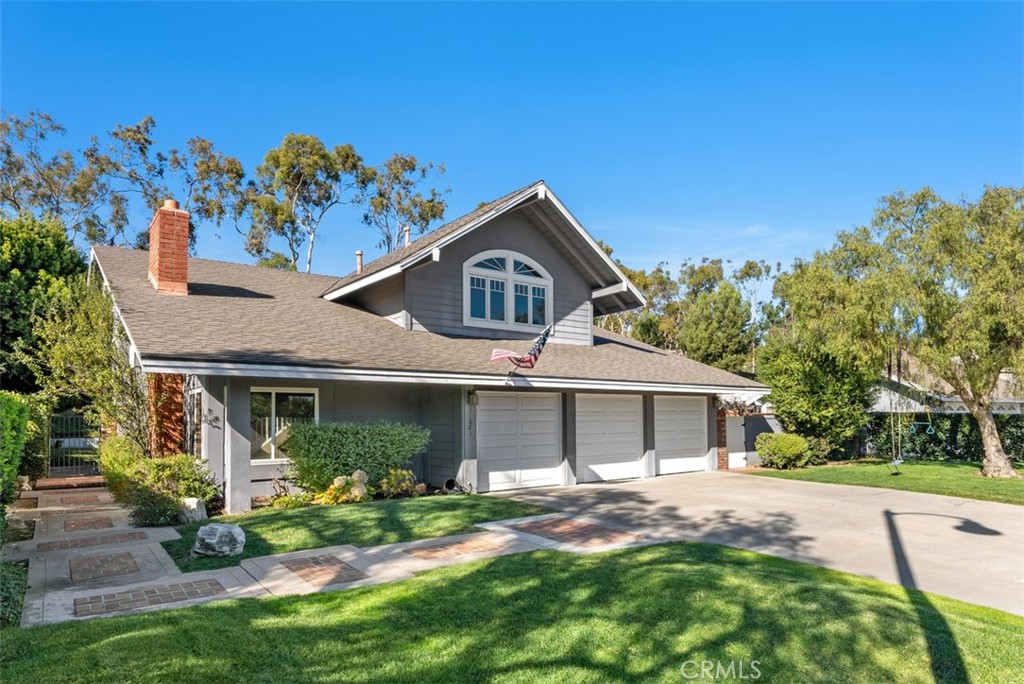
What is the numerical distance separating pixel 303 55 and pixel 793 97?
1316 centimetres

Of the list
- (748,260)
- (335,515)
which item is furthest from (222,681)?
(748,260)

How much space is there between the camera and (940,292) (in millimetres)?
16203

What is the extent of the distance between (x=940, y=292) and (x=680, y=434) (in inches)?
297

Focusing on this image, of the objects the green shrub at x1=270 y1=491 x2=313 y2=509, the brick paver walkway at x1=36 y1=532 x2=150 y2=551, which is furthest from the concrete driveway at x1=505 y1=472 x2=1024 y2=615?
the brick paver walkway at x1=36 y1=532 x2=150 y2=551

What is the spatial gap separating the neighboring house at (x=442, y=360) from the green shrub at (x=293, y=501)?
55cm

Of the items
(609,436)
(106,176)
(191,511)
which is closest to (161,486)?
(191,511)

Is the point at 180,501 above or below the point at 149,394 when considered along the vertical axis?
below

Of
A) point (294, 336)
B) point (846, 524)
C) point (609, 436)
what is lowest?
point (846, 524)

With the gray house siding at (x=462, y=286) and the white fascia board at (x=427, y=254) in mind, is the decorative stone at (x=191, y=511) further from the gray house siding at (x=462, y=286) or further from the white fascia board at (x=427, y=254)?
the white fascia board at (x=427, y=254)

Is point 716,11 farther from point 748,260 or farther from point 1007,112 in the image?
point 748,260

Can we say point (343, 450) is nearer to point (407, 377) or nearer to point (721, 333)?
point (407, 377)

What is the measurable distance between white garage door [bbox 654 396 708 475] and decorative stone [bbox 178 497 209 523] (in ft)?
37.3

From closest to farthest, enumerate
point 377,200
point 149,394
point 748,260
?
point 149,394 < point 377,200 < point 748,260

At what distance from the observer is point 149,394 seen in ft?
42.8
